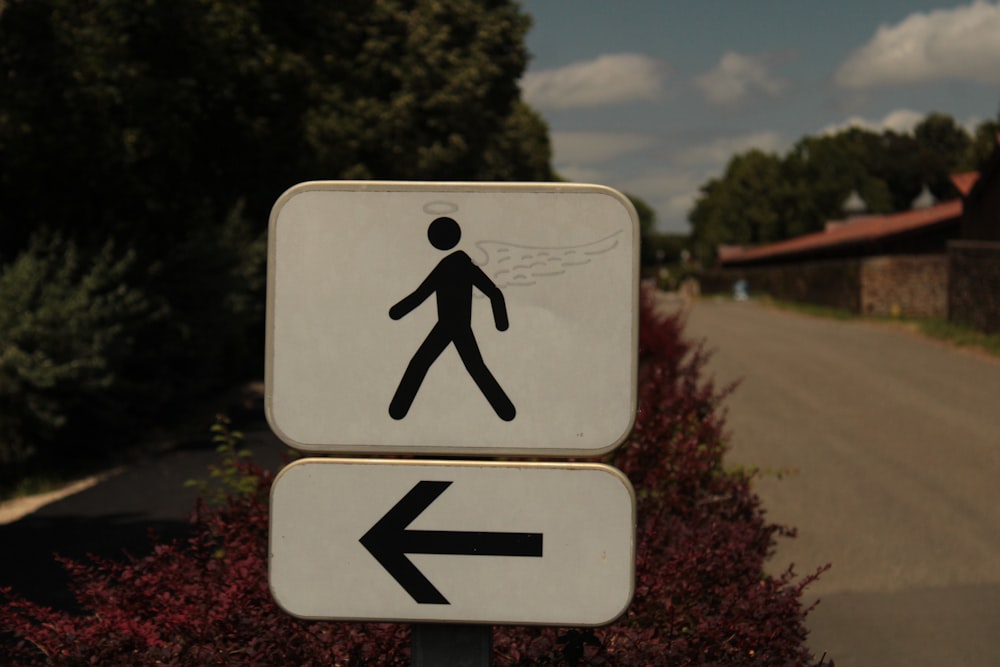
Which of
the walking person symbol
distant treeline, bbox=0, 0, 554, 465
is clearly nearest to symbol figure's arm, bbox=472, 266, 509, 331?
the walking person symbol

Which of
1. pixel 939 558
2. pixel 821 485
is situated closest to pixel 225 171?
pixel 821 485

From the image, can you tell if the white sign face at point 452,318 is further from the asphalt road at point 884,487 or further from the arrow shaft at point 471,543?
the asphalt road at point 884,487

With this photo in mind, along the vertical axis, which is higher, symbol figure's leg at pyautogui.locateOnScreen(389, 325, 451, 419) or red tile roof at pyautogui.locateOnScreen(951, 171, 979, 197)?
red tile roof at pyautogui.locateOnScreen(951, 171, 979, 197)

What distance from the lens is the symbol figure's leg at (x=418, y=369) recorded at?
6.86 ft

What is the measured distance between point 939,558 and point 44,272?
32.8ft

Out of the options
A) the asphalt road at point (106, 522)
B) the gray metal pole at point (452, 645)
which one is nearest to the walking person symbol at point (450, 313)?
the gray metal pole at point (452, 645)

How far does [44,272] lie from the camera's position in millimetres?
12656

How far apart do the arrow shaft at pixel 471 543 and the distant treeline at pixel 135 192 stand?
10577 millimetres

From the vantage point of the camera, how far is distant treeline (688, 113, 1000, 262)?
3568 inches

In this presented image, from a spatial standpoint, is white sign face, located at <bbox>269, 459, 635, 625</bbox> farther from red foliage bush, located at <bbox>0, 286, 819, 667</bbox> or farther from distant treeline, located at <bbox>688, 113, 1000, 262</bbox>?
distant treeline, located at <bbox>688, 113, 1000, 262</bbox>

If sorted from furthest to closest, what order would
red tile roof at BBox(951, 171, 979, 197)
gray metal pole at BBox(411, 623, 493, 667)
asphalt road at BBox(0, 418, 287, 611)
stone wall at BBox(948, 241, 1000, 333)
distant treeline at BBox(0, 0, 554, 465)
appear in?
1. red tile roof at BBox(951, 171, 979, 197)
2. stone wall at BBox(948, 241, 1000, 333)
3. distant treeline at BBox(0, 0, 554, 465)
4. asphalt road at BBox(0, 418, 287, 611)
5. gray metal pole at BBox(411, 623, 493, 667)

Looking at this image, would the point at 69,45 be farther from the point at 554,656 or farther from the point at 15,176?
the point at 554,656

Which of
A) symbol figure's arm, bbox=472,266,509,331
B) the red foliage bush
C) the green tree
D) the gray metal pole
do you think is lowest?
the red foliage bush

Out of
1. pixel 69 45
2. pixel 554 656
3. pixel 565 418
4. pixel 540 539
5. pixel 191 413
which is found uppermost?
pixel 69 45
